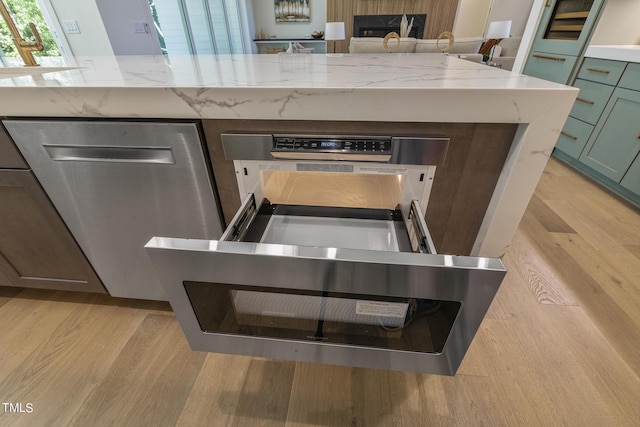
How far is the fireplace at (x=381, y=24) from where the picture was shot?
5094mm

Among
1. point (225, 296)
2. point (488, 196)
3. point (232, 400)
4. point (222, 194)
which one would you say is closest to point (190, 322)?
point (225, 296)

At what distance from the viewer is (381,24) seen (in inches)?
203

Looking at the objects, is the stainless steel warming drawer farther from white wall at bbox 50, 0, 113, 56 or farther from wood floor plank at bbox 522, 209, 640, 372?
white wall at bbox 50, 0, 113, 56

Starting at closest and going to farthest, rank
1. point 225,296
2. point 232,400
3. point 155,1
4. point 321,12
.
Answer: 1. point 225,296
2. point 232,400
3. point 155,1
4. point 321,12

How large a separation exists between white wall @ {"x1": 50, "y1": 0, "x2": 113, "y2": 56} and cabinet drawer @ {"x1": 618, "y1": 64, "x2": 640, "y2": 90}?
4087 millimetres

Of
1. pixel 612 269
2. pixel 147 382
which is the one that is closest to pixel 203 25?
pixel 147 382

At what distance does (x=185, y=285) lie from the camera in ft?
1.68

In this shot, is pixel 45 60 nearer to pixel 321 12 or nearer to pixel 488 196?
pixel 488 196

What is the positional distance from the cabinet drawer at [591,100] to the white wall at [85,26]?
409 cm

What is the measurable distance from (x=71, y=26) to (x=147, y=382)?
129 inches

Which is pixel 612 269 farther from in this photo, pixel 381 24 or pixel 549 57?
pixel 381 24

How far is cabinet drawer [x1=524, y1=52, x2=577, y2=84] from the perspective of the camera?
7.54ft

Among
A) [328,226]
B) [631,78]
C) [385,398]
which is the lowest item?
[385,398]

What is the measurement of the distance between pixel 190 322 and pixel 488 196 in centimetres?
79
